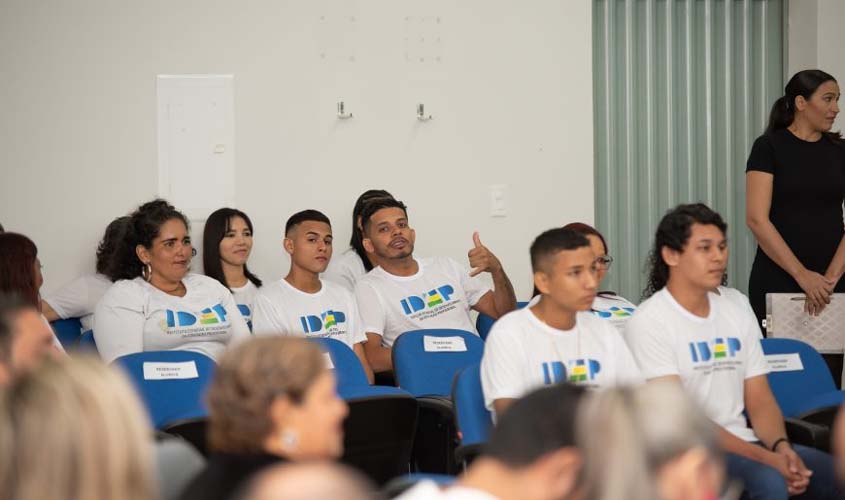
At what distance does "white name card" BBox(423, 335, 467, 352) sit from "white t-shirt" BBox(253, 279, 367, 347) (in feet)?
2.17

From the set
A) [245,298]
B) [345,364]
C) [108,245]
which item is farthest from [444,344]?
[108,245]

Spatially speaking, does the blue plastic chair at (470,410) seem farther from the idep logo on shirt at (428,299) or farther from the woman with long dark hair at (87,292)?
the woman with long dark hair at (87,292)

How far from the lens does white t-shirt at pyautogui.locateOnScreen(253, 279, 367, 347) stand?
4.73 meters

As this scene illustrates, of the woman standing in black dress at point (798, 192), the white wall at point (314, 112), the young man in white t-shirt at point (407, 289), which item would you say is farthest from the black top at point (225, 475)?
the white wall at point (314, 112)

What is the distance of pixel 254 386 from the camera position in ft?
6.34

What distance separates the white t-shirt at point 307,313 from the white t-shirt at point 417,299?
112mm

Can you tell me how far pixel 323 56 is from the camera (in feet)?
18.7

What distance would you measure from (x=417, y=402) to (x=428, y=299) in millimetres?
1316

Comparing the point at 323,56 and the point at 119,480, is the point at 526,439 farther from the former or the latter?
the point at 323,56

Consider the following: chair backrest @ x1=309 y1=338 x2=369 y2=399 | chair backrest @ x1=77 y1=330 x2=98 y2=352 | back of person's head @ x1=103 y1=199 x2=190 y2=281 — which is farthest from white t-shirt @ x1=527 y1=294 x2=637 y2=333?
chair backrest @ x1=77 y1=330 x2=98 y2=352

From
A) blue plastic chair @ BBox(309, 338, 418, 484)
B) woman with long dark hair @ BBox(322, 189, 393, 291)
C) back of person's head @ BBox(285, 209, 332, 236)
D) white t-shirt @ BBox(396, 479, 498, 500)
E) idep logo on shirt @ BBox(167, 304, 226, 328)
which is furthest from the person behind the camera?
woman with long dark hair @ BBox(322, 189, 393, 291)

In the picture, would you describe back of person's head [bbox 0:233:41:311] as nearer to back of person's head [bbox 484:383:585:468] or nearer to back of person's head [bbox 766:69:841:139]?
back of person's head [bbox 484:383:585:468]

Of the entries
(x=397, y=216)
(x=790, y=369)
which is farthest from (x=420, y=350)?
(x=790, y=369)

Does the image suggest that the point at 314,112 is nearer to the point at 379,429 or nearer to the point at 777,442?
the point at 379,429
